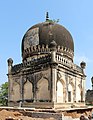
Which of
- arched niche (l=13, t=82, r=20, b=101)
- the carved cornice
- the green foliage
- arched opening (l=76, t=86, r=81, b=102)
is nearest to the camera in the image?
the carved cornice

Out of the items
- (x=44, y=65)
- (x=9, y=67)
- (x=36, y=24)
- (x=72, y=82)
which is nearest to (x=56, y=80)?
(x=44, y=65)

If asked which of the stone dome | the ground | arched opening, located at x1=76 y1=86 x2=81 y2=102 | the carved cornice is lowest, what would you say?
the ground

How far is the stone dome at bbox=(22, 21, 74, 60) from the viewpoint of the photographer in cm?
1744

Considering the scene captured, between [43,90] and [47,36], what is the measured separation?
4.63 metres

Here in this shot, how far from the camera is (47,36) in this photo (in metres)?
17.4

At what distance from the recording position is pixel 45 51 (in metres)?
17.1

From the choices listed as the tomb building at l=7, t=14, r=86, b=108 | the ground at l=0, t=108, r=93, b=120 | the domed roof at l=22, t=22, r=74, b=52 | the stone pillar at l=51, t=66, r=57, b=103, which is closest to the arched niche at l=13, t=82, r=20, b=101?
the tomb building at l=7, t=14, r=86, b=108

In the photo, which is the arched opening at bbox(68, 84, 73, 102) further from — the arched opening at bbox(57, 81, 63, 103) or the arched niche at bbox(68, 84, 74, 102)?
the arched opening at bbox(57, 81, 63, 103)

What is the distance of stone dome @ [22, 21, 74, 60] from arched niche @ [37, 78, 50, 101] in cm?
340

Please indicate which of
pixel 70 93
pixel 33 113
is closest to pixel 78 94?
pixel 70 93

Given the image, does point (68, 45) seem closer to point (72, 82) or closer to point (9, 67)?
point (72, 82)

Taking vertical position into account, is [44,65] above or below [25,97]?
above

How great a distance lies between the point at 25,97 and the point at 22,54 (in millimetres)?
4501

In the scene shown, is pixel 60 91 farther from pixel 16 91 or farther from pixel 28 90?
pixel 16 91
